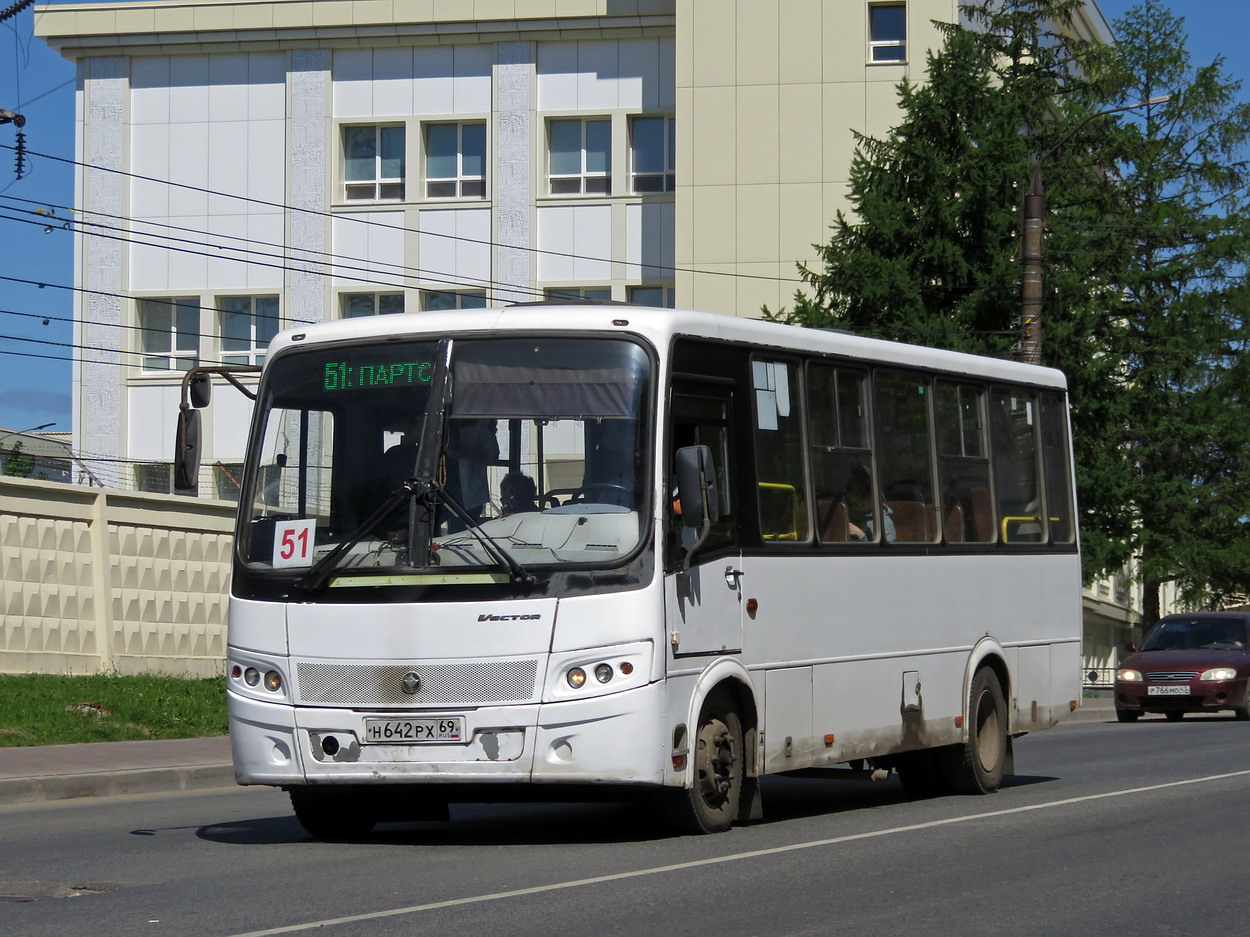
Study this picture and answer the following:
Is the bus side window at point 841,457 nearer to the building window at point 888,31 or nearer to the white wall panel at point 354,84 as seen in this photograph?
the building window at point 888,31

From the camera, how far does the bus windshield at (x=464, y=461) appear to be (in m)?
10.5

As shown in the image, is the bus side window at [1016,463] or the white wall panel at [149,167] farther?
the white wall panel at [149,167]

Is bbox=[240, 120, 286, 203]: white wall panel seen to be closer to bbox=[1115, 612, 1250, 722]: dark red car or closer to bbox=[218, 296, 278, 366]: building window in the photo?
bbox=[218, 296, 278, 366]: building window

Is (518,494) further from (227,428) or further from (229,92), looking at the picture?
(229,92)

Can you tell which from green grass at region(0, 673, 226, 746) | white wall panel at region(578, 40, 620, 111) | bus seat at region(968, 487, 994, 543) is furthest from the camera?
white wall panel at region(578, 40, 620, 111)

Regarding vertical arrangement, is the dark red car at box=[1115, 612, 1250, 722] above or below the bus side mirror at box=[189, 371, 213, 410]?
below

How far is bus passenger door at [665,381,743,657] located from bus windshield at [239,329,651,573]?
0.28m

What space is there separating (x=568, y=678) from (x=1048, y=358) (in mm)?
24893

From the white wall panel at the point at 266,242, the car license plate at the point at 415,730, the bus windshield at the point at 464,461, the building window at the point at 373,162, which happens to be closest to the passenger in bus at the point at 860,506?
the bus windshield at the point at 464,461

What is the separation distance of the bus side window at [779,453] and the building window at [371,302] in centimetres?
3625

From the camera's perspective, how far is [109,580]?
22828 millimetres

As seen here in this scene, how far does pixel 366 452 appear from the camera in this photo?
35.5 feet

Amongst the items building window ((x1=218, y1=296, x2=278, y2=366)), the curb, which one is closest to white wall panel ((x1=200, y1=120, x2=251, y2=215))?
building window ((x1=218, y1=296, x2=278, y2=366))

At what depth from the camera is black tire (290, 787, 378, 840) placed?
1121 cm
